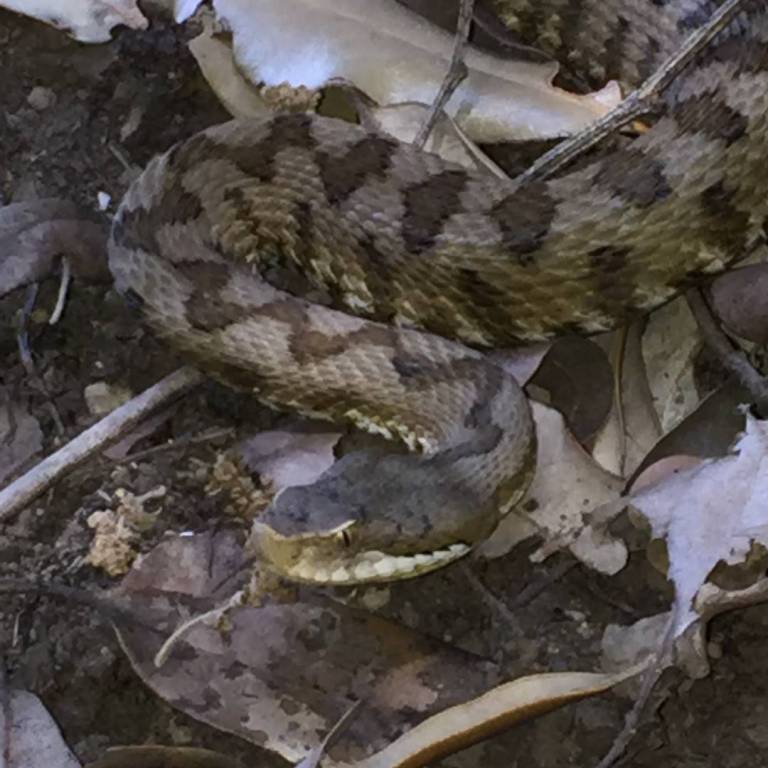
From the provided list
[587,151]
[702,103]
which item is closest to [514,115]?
[587,151]

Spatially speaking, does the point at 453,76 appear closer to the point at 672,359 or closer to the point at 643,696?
the point at 672,359

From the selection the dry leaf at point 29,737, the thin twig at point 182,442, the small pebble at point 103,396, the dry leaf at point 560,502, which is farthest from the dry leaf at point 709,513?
the small pebble at point 103,396

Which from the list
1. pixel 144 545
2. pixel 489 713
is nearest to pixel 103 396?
pixel 144 545

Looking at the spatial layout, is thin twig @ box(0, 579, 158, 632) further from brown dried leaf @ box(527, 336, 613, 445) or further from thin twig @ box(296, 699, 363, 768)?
brown dried leaf @ box(527, 336, 613, 445)

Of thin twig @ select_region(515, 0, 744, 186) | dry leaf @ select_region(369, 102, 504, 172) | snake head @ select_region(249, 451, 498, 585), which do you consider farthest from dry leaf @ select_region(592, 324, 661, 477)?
dry leaf @ select_region(369, 102, 504, 172)

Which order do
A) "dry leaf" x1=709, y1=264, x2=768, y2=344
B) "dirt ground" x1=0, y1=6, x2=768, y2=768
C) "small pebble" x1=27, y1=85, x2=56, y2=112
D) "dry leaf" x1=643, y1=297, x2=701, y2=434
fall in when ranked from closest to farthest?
"dirt ground" x1=0, y1=6, x2=768, y2=768 < "dry leaf" x1=709, y1=264, x2=768, y2=344 < "dry leaf" x1=643, y1=297, x2=701, y2=434 < "small pebble" x1=27, y1=85, x2=56, y2=112

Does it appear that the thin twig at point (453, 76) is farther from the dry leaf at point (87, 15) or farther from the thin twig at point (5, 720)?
the thin twig at point (5, 720)

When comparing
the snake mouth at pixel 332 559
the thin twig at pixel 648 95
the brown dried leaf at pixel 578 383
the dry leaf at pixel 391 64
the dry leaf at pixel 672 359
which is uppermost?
the thin twig at pixel 648 95

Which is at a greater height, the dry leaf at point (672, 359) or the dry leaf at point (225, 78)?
the dry leaf at point (672, 359)
